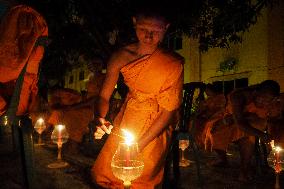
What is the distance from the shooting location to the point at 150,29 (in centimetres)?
329

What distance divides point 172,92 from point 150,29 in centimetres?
61

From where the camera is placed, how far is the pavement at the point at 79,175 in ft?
17.3

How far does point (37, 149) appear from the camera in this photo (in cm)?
867

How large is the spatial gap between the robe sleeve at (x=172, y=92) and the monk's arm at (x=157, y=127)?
6 cm

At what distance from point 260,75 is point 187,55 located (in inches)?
190

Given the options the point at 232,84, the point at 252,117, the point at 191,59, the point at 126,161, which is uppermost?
the point at 191,59

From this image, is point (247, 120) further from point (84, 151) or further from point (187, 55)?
point (187, 55)

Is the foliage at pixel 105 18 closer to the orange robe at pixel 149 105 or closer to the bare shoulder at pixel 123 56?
the bare shoulder at pixel 123 56

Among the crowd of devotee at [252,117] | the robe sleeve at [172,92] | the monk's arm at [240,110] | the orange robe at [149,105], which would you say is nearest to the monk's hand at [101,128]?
the orange robe at [149,105]

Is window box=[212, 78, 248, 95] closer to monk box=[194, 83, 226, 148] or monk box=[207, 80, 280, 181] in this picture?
monk box=[194, 83, 226, 148]

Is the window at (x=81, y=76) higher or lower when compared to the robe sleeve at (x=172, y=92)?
higher

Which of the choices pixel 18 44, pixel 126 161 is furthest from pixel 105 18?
pixel 126 161

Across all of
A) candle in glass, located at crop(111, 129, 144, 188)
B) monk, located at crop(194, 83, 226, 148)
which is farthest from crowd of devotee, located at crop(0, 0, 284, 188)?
monk, located at crop(194, 83, 226, 148)

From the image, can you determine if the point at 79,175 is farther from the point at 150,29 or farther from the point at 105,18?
the point at 105,18
